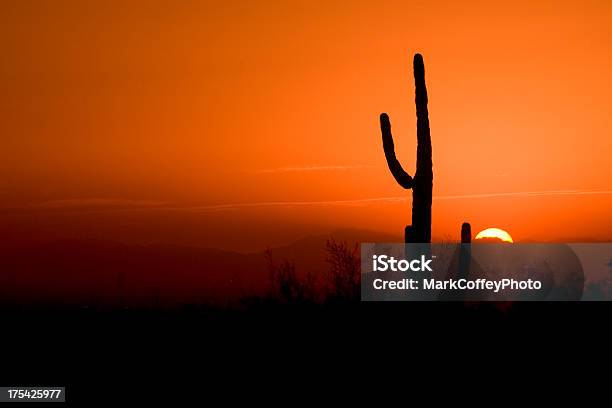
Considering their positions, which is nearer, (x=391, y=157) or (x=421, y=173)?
(x=421, y=173)

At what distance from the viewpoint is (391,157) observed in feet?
61.3

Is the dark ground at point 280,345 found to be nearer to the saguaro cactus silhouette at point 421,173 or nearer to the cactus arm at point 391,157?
the saguaro cactus silhouette at point 421,173

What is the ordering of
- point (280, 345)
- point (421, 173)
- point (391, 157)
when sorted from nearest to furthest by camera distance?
point (280, 345) < point (421, 173) < point (391, 157)

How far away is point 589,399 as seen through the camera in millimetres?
13945

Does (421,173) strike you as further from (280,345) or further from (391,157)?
(280,345)

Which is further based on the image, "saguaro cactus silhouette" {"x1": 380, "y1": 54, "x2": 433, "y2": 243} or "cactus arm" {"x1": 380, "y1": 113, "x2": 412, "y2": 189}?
"cactus arm" {"x1": 380, "y1": 113, "x2": 412, "y2": 189}

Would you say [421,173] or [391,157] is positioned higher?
[391,157]

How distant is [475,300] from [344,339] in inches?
154

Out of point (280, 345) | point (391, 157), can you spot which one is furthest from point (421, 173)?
point (280, 345)

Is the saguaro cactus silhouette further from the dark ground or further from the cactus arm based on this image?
the dark ground

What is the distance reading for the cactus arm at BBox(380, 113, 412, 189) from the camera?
18422 mm

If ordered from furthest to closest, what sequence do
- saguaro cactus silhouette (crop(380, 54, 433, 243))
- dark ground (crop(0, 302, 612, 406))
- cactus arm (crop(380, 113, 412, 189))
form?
cactus arm (crop(380, 113, 412, 189))
saguaro cactus silhouette (crop(380, 54, 433, 243))
dark ground (crop(0, 302, 612, 406))

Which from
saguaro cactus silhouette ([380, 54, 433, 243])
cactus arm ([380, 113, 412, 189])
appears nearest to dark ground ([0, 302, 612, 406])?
saguaro cactus silhouette ([380, 54, 433, 243])

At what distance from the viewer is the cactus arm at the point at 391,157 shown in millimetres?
18422
